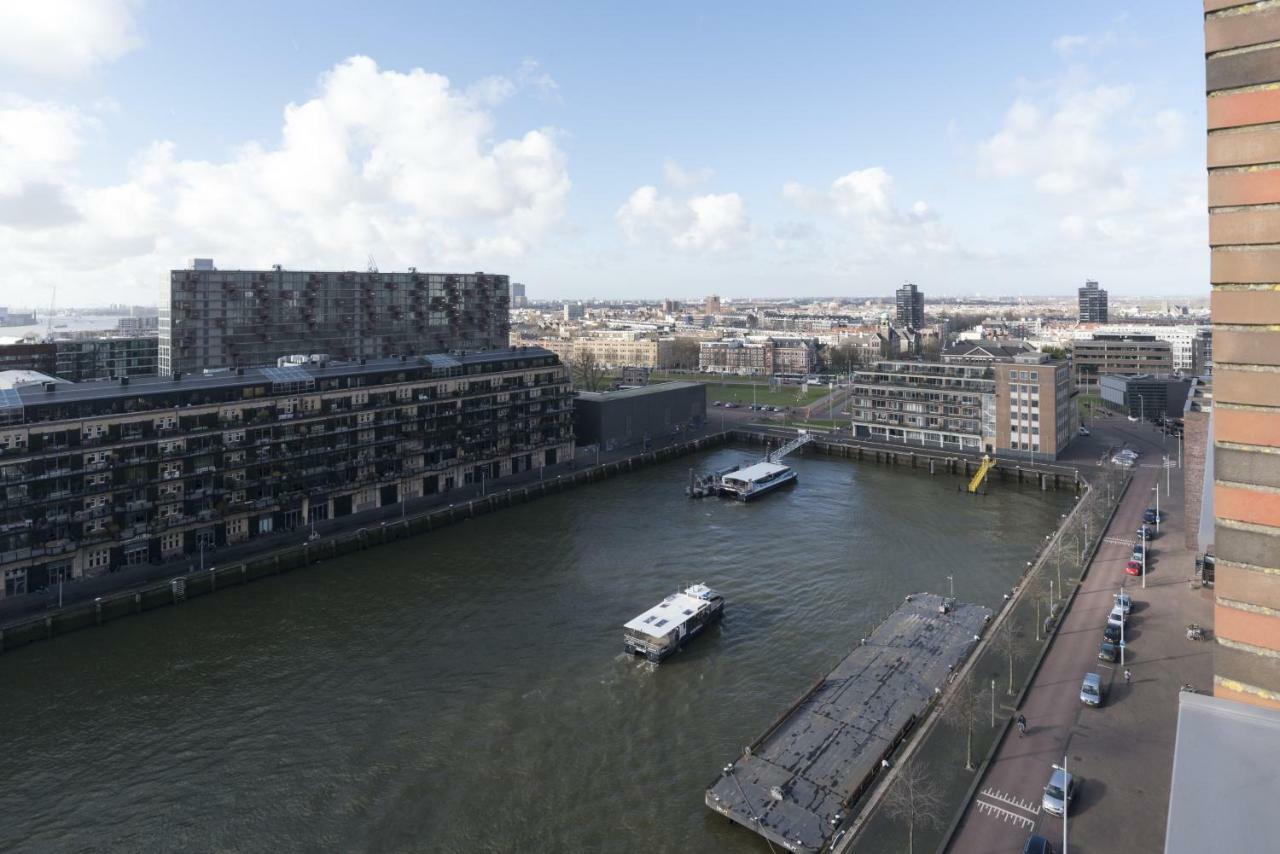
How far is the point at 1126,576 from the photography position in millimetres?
49500

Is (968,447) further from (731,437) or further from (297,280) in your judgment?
(297,280)

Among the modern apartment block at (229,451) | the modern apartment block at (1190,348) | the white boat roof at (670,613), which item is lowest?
the white boat roof at (670,613)

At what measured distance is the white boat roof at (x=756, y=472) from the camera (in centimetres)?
7812

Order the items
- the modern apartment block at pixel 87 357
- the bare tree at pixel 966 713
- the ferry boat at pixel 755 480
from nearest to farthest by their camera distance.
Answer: the bare tree at pixel 966 713, the ferry boat at pixel 755 480, the modern apartment block at pixel 87 357

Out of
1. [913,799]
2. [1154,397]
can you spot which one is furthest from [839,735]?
[1154,397]

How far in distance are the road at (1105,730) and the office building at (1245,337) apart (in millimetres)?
8313

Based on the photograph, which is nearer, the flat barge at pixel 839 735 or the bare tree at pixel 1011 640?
the flat barge at pixel 839 735

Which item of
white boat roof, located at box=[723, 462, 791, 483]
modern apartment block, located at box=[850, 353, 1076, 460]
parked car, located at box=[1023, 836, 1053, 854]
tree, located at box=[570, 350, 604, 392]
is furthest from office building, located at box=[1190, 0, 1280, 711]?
tree, located at box=[570, 350, 604, 392]

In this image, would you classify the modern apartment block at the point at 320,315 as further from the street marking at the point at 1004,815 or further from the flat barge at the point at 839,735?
the street marking at the point at 1004,815

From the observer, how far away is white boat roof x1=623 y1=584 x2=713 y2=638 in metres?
41.2

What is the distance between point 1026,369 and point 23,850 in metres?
94.6

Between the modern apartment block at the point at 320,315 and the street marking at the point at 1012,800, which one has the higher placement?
the modern apartment block at the point at 320,315

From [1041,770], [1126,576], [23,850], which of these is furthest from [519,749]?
[1126,576]

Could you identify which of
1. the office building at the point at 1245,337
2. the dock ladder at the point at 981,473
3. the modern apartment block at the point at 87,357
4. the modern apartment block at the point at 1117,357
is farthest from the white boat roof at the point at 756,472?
the modern apartment block at the point at 1117,357
